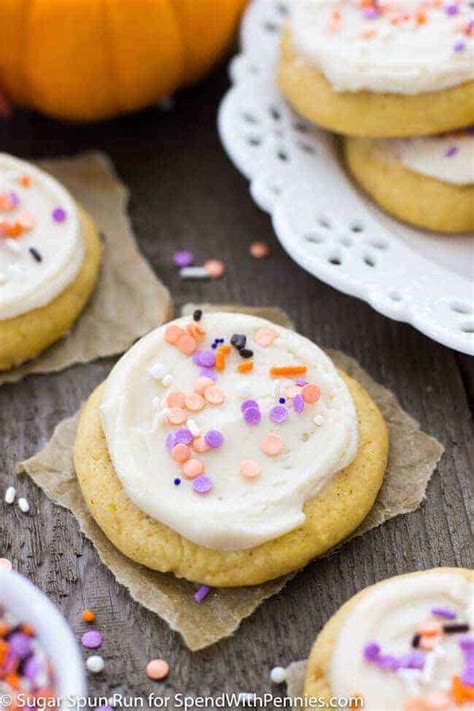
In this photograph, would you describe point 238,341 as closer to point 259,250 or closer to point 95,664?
point 259,250

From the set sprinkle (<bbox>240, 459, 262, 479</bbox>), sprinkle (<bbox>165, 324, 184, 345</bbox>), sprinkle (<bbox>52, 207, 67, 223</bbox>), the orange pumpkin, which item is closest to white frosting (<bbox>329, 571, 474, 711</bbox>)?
sprinkle (<bbox>240, 459, 262, 479</bbox>)

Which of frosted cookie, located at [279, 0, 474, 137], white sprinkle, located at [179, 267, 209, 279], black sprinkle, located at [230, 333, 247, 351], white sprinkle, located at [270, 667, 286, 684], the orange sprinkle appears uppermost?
frosted cookie, located at [279, 0, 474, 137]

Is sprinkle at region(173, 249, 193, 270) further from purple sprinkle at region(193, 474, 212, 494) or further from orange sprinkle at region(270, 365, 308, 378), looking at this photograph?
purple sprinkle at region(193, 474, 212, 494)

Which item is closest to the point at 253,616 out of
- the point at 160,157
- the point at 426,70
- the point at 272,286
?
the point at 272,286

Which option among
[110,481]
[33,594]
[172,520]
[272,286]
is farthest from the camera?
[272,286]

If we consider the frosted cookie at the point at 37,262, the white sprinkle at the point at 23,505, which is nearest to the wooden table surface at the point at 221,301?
the white sprinkle at the point at 23,505

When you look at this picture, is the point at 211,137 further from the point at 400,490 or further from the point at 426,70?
the point at 400,490
